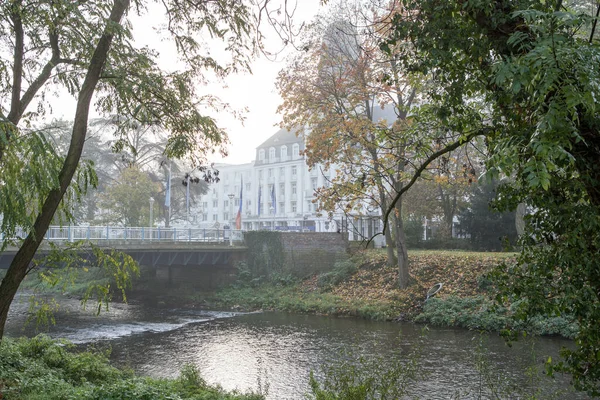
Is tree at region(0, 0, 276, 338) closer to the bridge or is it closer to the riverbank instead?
the riverbank

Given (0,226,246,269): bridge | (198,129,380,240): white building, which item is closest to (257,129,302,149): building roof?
(198,129,380,240): white building

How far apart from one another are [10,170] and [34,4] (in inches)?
112

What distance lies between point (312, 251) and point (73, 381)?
24170mm

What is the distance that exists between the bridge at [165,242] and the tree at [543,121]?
77.4 ft

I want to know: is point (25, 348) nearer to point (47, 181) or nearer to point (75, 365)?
point (75, 365)

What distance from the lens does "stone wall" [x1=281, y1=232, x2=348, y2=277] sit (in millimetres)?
32375

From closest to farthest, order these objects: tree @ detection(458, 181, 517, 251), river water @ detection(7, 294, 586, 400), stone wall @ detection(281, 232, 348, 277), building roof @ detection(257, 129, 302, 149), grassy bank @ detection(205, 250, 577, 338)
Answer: river water @ detection(7, 294, 586, 400) → grassy bank @ detection(205, 250, 577, 338) → tree @ detection(458, 181, 517, 251) → stone wall @ detection(281, 232, 348, 277) → building roof @ detection(257, 129, 302, 149)

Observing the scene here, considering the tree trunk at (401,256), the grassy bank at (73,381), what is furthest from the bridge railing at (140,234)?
the tree trunk at (401,256)

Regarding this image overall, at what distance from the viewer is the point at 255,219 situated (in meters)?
71.8

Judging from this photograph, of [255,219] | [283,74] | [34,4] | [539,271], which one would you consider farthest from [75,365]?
[255,219]

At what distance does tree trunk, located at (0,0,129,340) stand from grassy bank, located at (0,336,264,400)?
1.18 meters

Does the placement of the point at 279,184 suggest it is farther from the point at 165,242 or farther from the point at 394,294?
the point at 394,294

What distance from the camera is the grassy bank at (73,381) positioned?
713 cm

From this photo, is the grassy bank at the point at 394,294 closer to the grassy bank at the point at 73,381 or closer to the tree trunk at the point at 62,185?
the grassy bank at the point at 73,381
